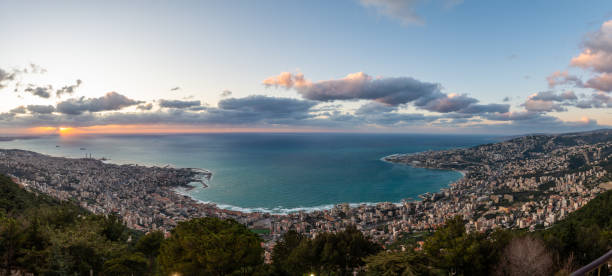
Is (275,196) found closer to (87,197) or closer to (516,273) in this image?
(87,197)

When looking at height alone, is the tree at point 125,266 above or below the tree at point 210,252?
below

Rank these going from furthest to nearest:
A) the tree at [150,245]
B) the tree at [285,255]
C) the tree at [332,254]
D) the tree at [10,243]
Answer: the tree at [150,245] < the tree at [285,255] < the tree at [332,254] < the tree at [10,243]

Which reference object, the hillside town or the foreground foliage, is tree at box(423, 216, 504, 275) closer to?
the foreground foliage

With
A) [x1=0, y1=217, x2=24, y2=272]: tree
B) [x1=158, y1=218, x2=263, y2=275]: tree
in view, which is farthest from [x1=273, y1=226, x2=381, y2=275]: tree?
[x1=0, y1=217, x2=24, y2=272]: tree

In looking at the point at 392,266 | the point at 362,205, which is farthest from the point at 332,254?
the point at 362,205

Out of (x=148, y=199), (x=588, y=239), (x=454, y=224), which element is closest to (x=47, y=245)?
(x=454, y=224)

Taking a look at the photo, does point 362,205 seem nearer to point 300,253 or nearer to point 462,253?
point 300,253

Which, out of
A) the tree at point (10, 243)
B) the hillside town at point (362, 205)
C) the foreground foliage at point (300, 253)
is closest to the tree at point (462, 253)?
the foreground foliage at point (300, 253)

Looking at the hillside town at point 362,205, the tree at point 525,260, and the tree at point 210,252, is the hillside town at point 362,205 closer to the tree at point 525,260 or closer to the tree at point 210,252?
the tree at point 210,252

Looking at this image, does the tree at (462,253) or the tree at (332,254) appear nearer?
the tree at (462,253)
